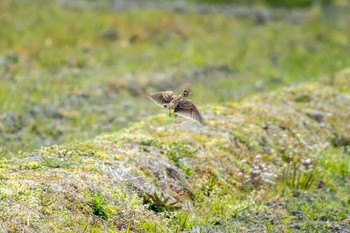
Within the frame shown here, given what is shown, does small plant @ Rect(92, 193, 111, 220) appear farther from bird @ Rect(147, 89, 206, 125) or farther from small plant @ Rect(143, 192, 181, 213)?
bird @ Rect(147, 89, 206, 125)

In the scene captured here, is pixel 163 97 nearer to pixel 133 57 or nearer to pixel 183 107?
pixel 183 107

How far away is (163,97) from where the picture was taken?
9.05 meters

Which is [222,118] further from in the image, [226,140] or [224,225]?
[224,225]

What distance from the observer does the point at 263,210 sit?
912 centimetres

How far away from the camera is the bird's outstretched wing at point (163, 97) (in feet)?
29.5

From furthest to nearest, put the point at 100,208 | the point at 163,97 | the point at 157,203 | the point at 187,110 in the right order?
the point at 163,97, the point at 187,110, the point at 157,203, the point at 100,208

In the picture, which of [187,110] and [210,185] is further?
[210,185]

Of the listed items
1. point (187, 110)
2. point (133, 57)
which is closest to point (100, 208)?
point (187, 110)

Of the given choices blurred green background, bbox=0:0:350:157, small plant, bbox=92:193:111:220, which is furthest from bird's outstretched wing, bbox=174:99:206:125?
blurred green background, bbox=0:0:350:157

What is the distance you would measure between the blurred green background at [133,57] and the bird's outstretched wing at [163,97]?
2053 mm

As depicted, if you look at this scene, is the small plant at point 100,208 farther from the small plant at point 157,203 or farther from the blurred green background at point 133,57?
the blurred green background at point 133,57

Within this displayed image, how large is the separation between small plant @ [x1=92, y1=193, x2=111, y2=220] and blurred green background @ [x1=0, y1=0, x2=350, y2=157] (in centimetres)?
209

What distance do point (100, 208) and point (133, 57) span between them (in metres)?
15.0

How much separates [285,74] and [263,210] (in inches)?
502
